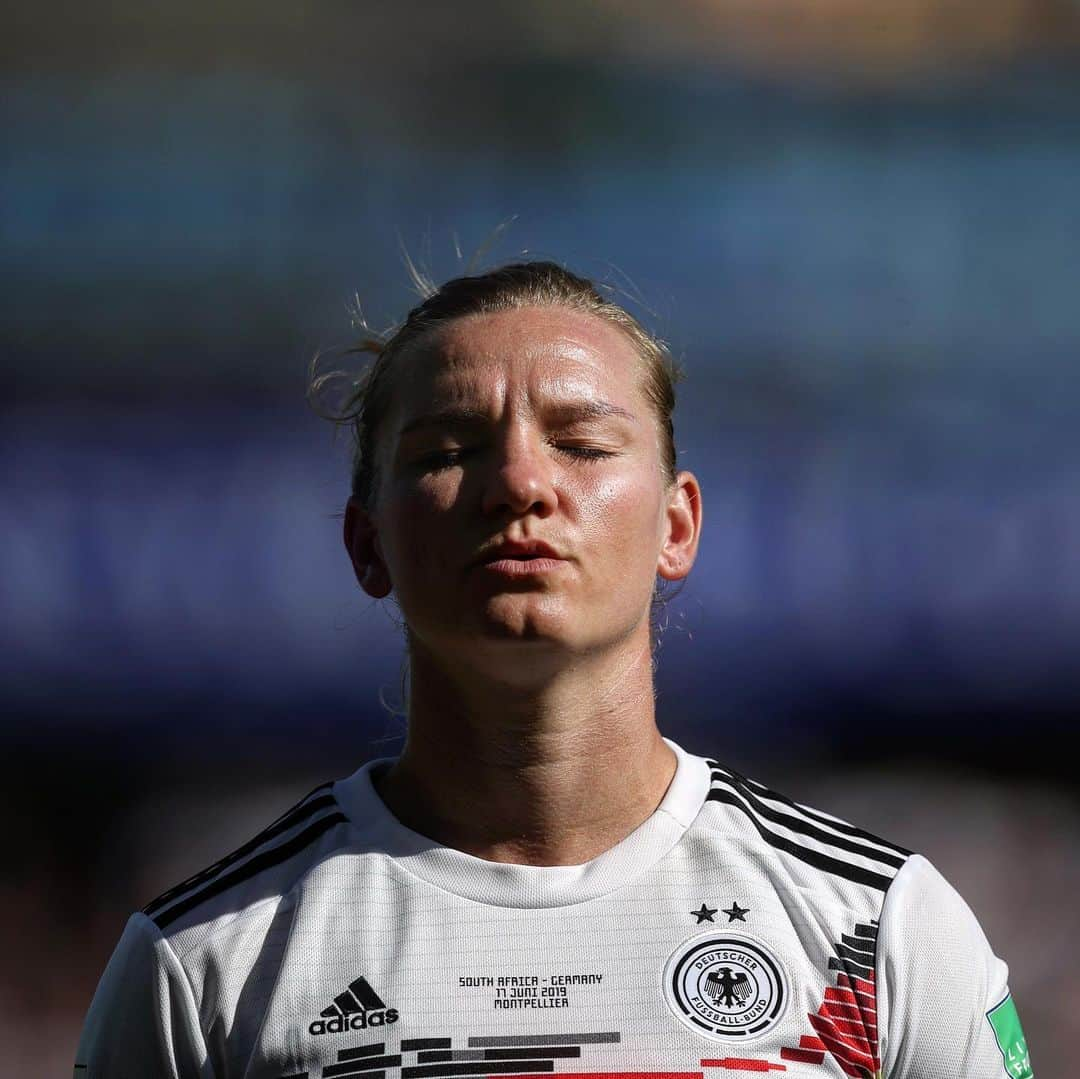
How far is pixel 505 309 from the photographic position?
1940mm

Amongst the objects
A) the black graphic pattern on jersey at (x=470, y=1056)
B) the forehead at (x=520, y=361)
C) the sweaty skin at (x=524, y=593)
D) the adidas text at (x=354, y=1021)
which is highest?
the forehead at (x=520, y=361)

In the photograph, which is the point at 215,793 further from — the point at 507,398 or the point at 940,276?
the point at 940,276

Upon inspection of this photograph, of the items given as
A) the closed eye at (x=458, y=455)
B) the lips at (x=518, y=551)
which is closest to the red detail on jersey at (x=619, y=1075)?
the lips at (x=518, y=551)

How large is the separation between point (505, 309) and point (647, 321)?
1.57m

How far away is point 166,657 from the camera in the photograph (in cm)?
366

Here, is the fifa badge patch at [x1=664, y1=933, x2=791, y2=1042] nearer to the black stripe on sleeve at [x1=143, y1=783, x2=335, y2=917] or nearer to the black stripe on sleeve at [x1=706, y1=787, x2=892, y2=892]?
the black stripe on sleeve at [x1=706, y1=787, x2=892, y2=892]

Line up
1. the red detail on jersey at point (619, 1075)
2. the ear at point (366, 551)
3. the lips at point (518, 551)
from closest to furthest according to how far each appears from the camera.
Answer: the red detail on jersey at point (619, 1075)
the lips at point (518, 551)
the ear at point (366, 551)

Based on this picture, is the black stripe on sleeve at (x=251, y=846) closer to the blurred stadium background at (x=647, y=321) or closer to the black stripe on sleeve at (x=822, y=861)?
the black stripe on sleeve at (x=822, y=861)

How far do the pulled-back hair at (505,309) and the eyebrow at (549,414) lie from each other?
15cm

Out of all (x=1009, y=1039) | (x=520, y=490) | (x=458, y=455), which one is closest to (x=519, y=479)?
(x=520, y=490)

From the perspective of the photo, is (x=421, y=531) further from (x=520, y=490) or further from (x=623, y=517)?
(x=623, y=517)

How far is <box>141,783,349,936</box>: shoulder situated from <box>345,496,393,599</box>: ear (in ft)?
0.97

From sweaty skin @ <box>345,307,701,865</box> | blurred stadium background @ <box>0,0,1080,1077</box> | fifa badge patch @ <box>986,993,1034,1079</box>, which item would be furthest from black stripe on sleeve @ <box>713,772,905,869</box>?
Answer: blurred stadium background @ <box>0,0,1080,1077</box>

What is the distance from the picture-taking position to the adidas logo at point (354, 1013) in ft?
5.28
